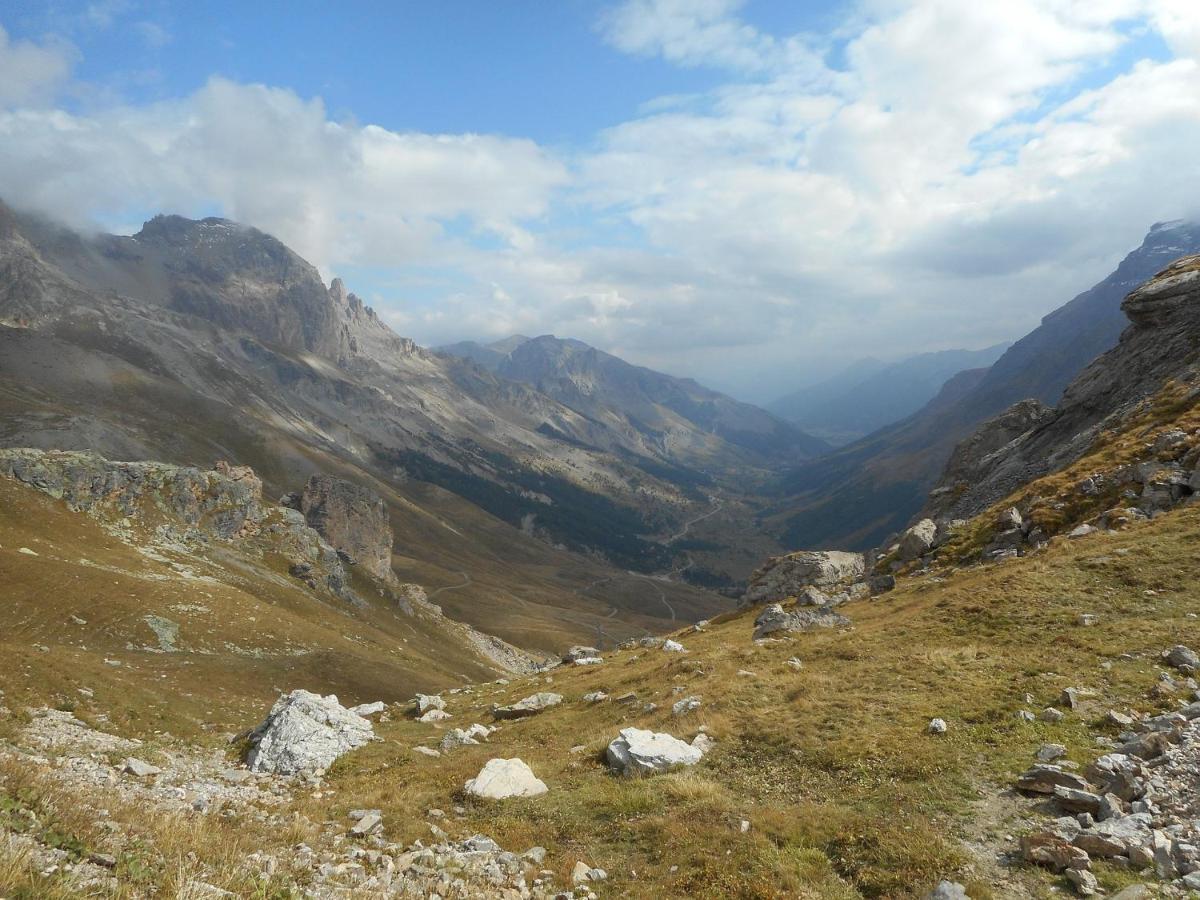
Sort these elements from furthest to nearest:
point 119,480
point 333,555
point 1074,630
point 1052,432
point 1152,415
Answer: point 333,555
point 119,480
point 1052,432
point 1152,415
point 1074,630

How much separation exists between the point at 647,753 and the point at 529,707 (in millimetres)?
15287

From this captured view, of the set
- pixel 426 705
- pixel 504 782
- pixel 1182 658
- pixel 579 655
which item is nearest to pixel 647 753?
pixel 504 782

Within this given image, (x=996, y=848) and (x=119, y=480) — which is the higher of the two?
(x=119, y=480)

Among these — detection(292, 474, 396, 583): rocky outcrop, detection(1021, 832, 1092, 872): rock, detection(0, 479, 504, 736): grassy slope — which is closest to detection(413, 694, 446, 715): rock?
detection(0, 479, 504, 736): grassy slope

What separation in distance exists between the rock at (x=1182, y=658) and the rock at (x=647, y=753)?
15631 millimetres

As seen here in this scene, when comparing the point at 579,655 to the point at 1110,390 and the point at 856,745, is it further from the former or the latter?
the point at 1110,390

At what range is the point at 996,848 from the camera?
13266 millimetres

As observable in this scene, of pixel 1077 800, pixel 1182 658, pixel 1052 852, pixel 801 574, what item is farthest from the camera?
pixel 801 574

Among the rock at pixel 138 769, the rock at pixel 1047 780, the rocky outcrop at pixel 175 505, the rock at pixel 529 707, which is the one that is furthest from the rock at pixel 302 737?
the rocky outcrop at pixel 175 505

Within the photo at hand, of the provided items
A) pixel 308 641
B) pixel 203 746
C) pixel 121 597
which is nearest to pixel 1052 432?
pixel 203 746

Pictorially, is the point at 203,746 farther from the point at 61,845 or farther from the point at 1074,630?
the point at 1074,630

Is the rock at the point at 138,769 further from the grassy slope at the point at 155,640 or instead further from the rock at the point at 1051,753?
the rock at the point at 1051,753

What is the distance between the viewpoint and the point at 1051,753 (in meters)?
16.3

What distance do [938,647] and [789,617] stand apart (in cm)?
1354
